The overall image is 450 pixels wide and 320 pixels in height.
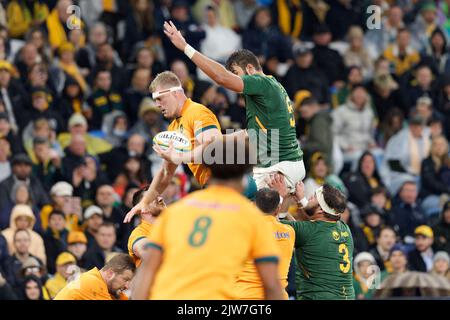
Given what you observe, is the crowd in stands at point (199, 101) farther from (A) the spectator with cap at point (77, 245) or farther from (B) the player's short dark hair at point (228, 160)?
(B) the player's short dark hair at point (228, 160)

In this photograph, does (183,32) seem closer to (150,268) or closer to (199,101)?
(199,101)

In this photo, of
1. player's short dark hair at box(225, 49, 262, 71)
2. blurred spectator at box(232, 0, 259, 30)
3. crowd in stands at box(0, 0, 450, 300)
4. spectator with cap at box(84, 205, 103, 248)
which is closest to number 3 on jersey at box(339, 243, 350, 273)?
Answer: player's short dark hair at box(225, 49, 262, 71)

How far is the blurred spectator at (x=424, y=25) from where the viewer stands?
965 inches

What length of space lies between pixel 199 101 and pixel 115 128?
131 cm

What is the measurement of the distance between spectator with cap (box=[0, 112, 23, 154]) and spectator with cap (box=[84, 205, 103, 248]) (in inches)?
56.7

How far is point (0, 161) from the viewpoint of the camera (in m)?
18.6

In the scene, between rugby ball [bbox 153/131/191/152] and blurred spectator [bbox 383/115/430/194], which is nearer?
rugby ball [bbox 153/131/191/152]

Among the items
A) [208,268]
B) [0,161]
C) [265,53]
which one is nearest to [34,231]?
[0,161]

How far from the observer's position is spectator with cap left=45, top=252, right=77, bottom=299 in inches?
658

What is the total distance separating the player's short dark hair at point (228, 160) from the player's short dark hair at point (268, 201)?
110 inches

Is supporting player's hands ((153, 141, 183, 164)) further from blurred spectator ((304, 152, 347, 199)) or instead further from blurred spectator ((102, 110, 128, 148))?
blurred spectator ((102, 110, 128, 148))
